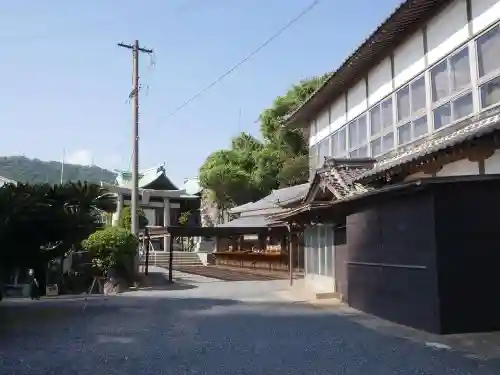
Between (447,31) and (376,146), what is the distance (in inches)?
146

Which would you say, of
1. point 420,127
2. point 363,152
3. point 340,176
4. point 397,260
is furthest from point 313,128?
point 397,260

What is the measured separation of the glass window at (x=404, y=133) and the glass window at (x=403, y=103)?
8.8 inches

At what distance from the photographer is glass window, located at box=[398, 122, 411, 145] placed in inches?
451

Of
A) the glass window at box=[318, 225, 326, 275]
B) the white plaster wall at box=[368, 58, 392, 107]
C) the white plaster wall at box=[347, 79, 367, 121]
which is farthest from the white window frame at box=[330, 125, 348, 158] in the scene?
the glass window at box=[318, 225, 326, 275]

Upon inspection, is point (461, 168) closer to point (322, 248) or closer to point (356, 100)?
point (356, 100)

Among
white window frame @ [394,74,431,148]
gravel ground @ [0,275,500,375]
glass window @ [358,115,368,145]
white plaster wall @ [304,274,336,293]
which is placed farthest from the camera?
white plaster wall @ [304,274,336,293]

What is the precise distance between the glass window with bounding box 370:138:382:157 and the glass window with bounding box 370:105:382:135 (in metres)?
0.25

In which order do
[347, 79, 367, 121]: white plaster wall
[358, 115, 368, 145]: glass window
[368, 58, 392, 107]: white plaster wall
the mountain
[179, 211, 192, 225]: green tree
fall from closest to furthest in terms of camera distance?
[368, 58, 392, 107]: white plaster wall
[358, 115, 368, 145]: glass window
[347, 79, 367, 121]: white plaster wall
[179, 211, 192, 225]: green tree
the mountain

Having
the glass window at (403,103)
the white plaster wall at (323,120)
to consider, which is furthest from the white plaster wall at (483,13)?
the white plaster wall at (323,120)

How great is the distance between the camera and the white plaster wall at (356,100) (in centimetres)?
1406

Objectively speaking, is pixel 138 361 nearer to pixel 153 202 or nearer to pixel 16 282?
pixel 16 282

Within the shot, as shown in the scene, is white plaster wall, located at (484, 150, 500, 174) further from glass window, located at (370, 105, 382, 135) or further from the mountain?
the mountain

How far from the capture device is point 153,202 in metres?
41.1

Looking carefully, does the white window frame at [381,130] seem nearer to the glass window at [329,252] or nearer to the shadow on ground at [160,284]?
the glass window at [329,252]
